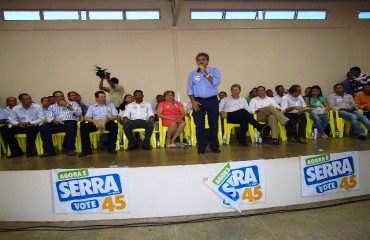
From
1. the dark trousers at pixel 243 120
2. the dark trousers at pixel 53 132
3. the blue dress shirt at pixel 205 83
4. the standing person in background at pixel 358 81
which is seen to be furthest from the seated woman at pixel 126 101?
the standing person in background at pixel 358 81

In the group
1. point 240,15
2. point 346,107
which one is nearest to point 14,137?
point 346,107

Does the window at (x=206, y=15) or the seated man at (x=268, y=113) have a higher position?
the window at (x=206, y=15)

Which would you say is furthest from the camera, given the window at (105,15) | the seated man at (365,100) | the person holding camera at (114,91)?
the window at (105,15)

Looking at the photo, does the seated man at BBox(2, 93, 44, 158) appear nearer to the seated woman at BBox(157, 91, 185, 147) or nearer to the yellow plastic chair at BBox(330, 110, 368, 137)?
the seated woman at BBox(157, 91, 185, 147)

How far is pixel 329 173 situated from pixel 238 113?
1.55 m

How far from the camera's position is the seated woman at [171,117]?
12.7ft

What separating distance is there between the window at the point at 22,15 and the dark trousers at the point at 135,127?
4.20m

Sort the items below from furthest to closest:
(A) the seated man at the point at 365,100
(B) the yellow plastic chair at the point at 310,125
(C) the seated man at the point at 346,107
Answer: (A) the seated man at the point at 365,100 → (B) the yellow plastic chair at the point at 310,125 → (C) the seated man at the point at 346,107

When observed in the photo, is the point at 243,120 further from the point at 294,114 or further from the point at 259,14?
the point at 259,14

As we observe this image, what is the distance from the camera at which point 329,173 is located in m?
2.57

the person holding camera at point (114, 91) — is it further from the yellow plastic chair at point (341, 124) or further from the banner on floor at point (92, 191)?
the yellow plastic chair at point (341, 124)

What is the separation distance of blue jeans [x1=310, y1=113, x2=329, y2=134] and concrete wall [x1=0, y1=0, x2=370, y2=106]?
8.27 feet

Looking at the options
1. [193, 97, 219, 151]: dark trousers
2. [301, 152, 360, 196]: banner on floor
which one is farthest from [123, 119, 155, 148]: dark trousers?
[301, 152, 360, 196]: banner on floor

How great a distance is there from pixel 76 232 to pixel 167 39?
5054 mm
